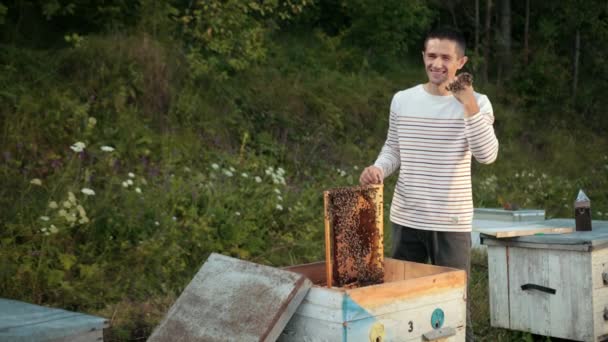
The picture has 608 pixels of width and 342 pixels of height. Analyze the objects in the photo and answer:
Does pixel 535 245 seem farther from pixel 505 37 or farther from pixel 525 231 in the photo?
pixel 505 37

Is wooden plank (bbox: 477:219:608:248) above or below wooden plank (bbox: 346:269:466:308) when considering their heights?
below

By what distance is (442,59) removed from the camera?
11.2 feet

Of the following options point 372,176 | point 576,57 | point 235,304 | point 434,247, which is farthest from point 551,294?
point 576,57

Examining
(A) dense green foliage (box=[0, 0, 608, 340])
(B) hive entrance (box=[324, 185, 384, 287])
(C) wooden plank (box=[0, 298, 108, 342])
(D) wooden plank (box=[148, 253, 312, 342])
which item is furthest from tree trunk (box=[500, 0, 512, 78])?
(C) wooden plank (box=[0, 298, 108, 342])

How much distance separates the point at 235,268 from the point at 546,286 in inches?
81.5

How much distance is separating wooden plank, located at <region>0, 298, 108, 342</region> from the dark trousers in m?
1.46

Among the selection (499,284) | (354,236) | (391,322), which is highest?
(354,236)

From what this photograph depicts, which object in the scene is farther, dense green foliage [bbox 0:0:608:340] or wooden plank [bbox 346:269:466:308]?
dense green foliage [bbox 0:0:608:340]

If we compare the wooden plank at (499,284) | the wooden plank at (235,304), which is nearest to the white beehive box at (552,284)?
the wooden plank at (499,284)

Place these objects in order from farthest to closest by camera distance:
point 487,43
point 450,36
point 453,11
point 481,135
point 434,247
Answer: point 453,11, point 487,43, point 434,247, point 450,36, point 481,135

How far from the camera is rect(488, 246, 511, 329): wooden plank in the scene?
4438mm

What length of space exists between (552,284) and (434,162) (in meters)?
1.25

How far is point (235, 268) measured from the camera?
2.96 m

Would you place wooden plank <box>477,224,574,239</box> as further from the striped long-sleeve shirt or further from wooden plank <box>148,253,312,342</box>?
wooden plank <box>148,253,312,342</box>
